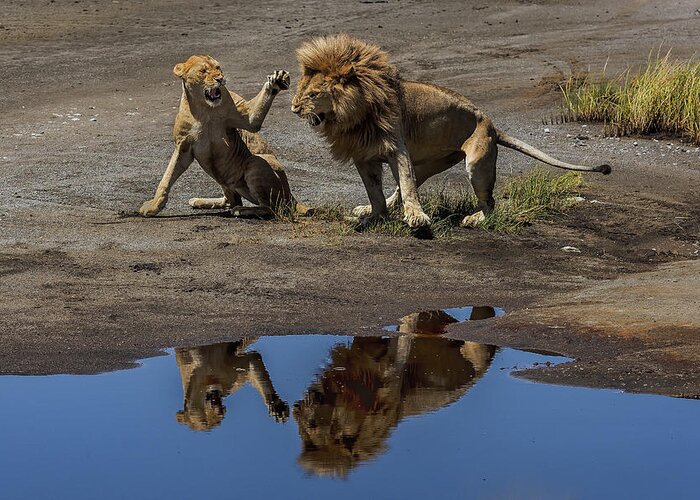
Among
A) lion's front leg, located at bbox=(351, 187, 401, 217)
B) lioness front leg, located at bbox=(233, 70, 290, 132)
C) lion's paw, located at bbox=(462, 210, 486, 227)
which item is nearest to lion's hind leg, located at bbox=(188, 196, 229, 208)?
lioness front leg, located at bbox=(233, 70, 290, 132)

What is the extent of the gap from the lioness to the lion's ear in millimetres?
508

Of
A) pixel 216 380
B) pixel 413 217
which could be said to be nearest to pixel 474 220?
pixel 413 217

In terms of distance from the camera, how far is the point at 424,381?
7918 mm

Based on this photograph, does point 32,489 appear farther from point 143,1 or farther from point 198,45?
point 143,1

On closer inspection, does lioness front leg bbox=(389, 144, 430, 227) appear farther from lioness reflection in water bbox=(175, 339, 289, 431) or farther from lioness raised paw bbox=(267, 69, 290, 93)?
lioness reflection in water bbox=(175, 339, 289, 431)

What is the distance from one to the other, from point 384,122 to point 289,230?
47.5 inches

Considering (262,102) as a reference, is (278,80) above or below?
above

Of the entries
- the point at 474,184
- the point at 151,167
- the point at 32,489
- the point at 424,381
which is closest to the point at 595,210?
the point at 474,184

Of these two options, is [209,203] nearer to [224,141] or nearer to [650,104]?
[224,141]

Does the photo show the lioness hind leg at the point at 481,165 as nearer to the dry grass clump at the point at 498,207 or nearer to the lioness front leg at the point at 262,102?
the dry grass clump at the point at 498,207

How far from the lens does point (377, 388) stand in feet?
25.5

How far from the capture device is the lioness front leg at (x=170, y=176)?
11797mm

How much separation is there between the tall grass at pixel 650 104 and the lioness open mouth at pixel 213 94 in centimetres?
759

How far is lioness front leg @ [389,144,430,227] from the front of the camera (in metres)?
11.3
